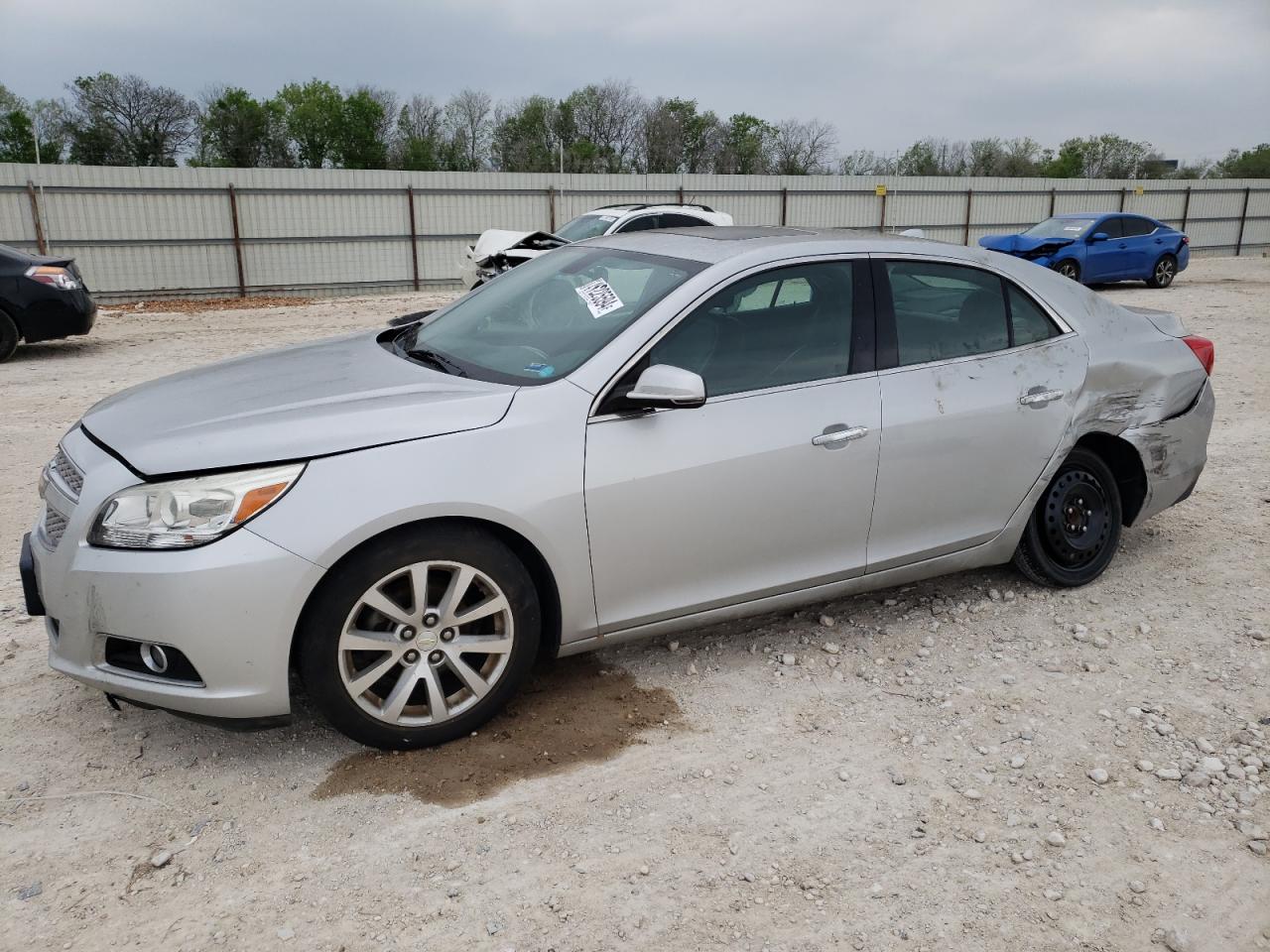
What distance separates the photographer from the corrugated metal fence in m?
19.0

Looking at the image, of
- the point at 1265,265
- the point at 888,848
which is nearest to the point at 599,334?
the point at 888,848

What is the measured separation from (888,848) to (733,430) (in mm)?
1412

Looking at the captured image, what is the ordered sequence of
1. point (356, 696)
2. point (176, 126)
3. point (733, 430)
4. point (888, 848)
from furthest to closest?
point (176, 126) → point (733, 430) → point (356, 696) → point (888, 848)

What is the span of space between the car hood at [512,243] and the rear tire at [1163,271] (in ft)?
41.2

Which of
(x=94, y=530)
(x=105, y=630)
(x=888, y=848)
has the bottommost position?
(x=888, y=848)

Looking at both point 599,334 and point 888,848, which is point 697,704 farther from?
point 599,334

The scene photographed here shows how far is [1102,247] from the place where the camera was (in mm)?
19031

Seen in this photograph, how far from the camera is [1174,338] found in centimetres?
468

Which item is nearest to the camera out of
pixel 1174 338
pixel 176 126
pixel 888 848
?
pixel 888 848

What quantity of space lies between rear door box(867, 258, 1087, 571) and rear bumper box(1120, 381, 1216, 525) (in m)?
0.56

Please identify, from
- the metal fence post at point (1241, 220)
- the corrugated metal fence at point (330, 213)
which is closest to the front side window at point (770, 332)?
the corrugated metal fence at point (330, 213)

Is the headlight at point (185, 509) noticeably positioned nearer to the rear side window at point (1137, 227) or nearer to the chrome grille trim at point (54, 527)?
the chrome grille trim at point (54, 527)

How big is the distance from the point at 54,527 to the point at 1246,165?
221ft

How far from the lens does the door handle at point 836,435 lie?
11.8 ft
